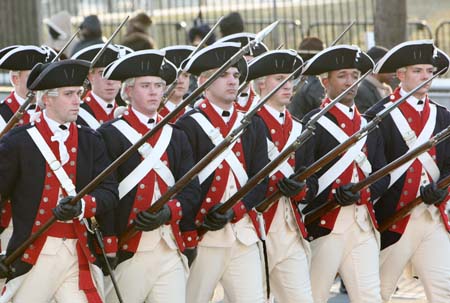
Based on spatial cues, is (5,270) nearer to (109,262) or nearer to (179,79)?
(109,262)

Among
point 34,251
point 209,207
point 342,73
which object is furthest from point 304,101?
point 34,251

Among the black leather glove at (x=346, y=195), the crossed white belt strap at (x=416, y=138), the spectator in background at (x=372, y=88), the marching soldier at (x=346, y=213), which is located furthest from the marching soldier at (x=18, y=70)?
the spectator in background at (x=372, y=88)

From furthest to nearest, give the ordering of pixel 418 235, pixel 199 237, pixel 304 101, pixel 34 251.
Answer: pixel 304 101 → pixel 418 235 → pixel 199 237 → pixel 34 251

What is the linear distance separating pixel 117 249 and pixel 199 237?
69 centimetres

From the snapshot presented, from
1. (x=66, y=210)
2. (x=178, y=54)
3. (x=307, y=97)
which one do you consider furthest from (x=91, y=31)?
(x=66, y=210)

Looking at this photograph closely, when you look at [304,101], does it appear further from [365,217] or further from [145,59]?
[145,59]

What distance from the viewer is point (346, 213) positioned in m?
9.84

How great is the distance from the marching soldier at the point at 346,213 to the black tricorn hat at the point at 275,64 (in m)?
0.23

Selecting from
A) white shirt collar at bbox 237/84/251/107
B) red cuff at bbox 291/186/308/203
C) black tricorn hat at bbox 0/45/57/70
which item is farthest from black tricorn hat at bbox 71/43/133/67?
red cuff at bbox 291/186/308/203

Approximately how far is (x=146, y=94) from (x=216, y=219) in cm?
85

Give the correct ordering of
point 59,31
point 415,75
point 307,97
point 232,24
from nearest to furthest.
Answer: point 415,75
point 307,97
point 232,24
point 59,31

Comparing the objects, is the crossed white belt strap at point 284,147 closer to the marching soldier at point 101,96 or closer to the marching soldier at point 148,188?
the marching soldier at point 148,188

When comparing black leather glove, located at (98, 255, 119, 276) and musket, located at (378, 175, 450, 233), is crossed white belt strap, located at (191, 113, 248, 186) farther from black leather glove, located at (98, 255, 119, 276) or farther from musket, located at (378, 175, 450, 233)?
musket, located at (378, 175, 450, 233)

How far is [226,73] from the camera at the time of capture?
9344 mm
